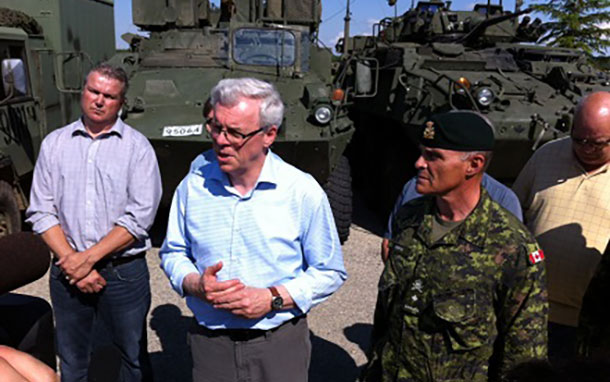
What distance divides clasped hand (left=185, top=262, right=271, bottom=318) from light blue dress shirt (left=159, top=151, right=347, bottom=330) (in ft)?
0.32

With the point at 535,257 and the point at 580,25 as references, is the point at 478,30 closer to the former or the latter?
the point at 535,257

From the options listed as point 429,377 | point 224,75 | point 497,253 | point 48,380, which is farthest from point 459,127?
point 224,75

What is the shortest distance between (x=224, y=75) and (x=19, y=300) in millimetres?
3963

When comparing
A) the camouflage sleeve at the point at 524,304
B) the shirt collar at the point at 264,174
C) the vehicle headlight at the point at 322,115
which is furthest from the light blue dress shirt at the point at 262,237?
the vehicle headlight at the point at 322,115

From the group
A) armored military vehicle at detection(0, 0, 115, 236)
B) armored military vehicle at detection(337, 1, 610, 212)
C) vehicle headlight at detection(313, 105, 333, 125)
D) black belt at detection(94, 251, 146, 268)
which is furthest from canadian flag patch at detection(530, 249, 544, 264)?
armored military vehicle at detection(0, 0, 115, 236)

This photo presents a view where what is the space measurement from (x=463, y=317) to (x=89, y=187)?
1.69 meters

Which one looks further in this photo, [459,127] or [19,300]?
[19,300]

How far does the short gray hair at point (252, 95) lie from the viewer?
1.98 m

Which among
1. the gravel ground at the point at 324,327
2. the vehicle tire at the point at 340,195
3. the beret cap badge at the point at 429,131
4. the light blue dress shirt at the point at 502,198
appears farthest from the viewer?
the vehicle tire at the point at 340,195

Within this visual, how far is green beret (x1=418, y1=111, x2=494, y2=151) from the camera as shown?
1.97 metres

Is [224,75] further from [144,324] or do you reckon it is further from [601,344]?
[601,344]

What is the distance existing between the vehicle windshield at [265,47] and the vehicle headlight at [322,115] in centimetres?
96

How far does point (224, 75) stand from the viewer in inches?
233

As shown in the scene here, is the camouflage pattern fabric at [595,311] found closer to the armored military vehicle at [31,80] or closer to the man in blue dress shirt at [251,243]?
the man in blue dress shirt at [251,243]
